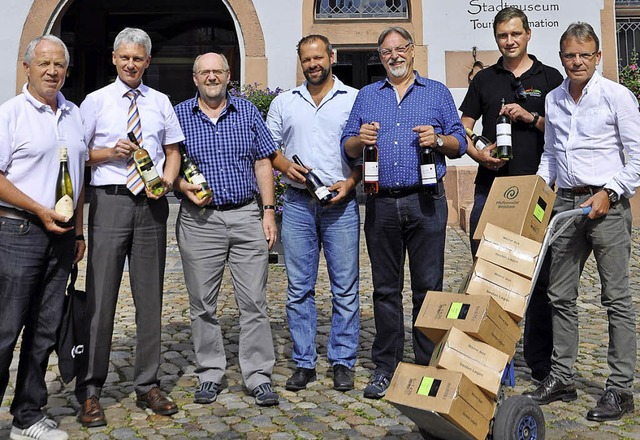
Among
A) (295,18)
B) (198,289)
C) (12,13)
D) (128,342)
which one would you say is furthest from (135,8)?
(198,289)

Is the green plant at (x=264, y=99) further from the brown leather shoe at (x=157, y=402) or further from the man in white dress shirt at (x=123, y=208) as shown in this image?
the brown leather shoe at (x=157, y=402)

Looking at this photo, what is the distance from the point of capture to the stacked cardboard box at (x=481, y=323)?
3566mm

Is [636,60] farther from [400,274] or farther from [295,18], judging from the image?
[400,274]

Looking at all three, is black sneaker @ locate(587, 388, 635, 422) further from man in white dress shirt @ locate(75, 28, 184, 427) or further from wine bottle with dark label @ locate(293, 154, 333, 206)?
man in white dress shirt @ locate(75, 28, 184, 427)

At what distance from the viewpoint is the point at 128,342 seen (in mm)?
6387

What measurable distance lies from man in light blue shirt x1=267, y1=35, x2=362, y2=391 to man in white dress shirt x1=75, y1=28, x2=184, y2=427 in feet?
2.65

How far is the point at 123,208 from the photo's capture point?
15.2 ft

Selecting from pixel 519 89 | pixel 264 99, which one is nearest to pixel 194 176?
pixel 519 89

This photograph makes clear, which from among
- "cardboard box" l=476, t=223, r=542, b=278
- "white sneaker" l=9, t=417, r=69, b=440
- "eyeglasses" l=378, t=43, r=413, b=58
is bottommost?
"white sneaker" l=9, t=417, r=69, b=440

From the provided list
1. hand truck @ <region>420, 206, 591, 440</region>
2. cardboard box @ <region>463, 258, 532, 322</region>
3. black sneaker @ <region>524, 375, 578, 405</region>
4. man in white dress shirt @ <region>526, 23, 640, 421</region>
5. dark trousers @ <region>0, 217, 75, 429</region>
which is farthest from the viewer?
black sneaker @ <region>524, 375, 578, 405</region>

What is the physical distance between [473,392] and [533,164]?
205cm

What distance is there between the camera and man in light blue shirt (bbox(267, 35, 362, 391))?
524 centimetres

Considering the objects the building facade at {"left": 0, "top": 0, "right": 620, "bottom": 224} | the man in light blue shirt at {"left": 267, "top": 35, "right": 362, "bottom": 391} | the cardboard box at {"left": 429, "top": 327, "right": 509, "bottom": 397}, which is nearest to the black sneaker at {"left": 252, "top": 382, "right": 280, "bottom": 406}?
the man in light blue shirt at {"left": 267, "top": 35, "right": 362, "bottom": 391}

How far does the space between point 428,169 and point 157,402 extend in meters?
2.07
